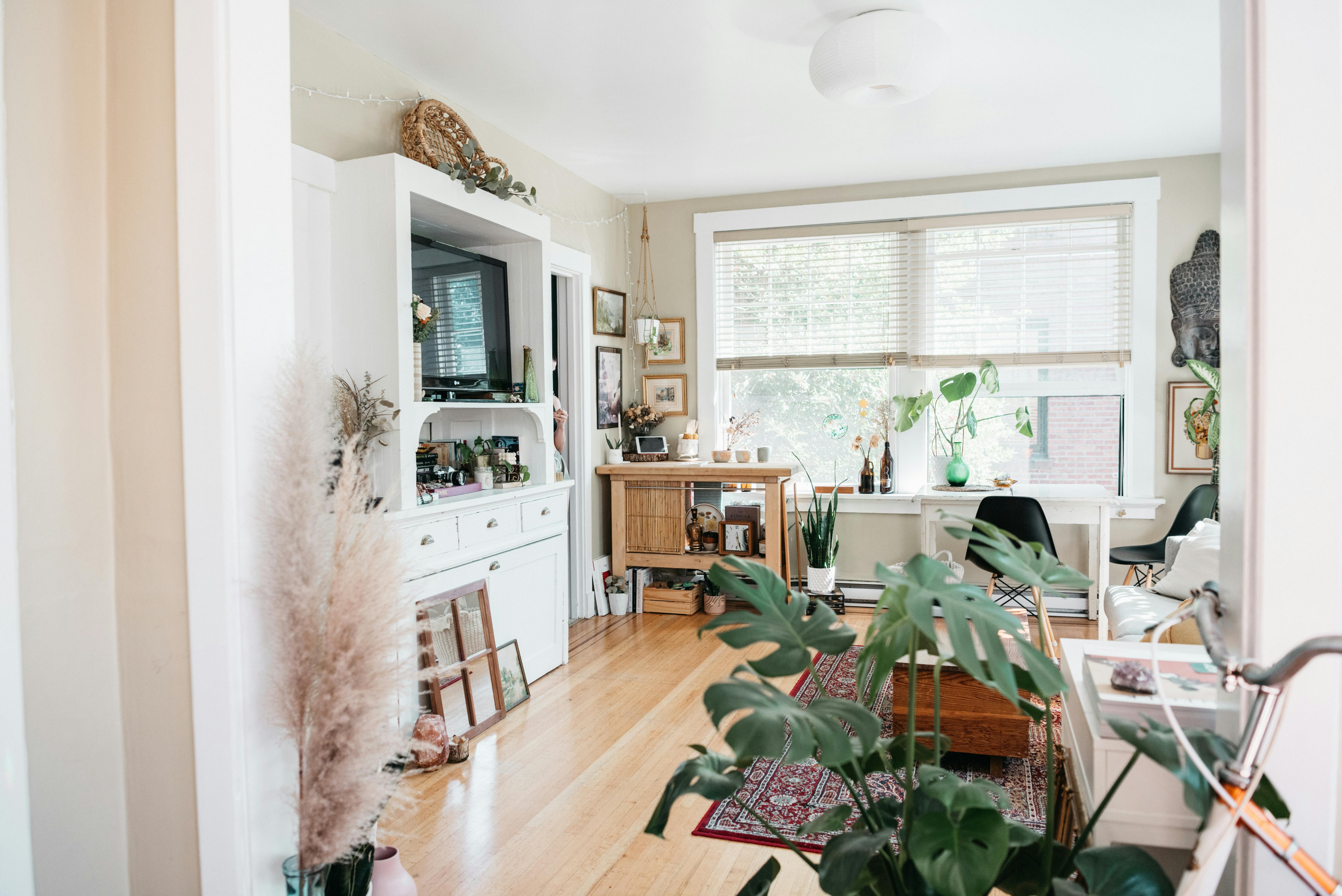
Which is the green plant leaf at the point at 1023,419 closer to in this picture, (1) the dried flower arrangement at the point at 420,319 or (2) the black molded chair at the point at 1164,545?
(2) the black molded chair at the point at 1164,545

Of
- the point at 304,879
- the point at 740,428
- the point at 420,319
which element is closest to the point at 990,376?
the point at 740,428

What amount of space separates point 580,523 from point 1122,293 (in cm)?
347

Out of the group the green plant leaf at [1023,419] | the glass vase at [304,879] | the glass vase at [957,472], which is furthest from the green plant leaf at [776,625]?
the green plant leaf at [1023,419]

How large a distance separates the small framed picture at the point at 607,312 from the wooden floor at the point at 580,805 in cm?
218

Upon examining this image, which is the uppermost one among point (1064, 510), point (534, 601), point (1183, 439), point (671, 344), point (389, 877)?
point (671, 344)

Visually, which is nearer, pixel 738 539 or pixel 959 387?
pixel 959 387

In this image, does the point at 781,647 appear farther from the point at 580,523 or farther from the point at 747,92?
the point at 580,523

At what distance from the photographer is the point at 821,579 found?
5086mm

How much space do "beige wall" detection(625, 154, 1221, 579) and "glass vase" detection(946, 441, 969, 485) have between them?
378 mm

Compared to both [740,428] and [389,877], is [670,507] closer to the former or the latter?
[740,428]

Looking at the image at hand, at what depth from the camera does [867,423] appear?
541 centimetres

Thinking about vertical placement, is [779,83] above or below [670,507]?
above

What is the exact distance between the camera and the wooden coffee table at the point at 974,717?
282cm

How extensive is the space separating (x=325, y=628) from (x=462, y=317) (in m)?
2.45
